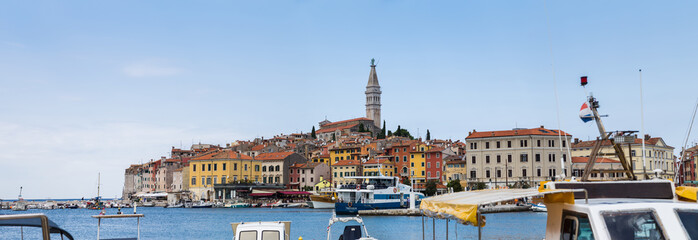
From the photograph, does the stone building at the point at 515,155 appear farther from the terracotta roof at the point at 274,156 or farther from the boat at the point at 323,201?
the terracotta roof at the point at 274,156

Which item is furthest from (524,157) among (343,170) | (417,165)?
(343,170)

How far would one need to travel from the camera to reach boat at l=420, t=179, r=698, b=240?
582 cm

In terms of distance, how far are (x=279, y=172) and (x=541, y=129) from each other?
41.6 m

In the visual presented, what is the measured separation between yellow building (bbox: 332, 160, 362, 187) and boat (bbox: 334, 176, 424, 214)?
110 ft

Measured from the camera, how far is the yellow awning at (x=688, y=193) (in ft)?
22.3

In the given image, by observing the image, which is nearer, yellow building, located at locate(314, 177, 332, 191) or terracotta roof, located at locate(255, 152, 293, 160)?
yellow building, located at locate(314, 177, 332, 191)

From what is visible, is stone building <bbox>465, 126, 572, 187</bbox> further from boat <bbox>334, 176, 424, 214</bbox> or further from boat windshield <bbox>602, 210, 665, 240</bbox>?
boat windshield <bbox>602, 210, 665, 240</bbox>

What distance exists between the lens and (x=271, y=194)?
105062 millimetres

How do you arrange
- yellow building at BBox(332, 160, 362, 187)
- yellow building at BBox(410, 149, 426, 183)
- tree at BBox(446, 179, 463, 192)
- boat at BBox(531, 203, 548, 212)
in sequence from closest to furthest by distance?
boat at BBox(531, 203, 548, 212) < tree at BBox(446, 179, 463, 192) < yellow building at BBox(410, 149, 426, 183) < yellow building at BBox(332, 160, 362, 187)

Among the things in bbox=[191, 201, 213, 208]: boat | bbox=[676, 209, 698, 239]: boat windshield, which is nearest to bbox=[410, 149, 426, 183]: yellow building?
bbox=[191, 201, 213, 208]: boat

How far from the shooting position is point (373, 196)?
231 ft

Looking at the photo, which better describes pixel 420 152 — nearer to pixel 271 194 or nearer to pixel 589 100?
pixel 271 194

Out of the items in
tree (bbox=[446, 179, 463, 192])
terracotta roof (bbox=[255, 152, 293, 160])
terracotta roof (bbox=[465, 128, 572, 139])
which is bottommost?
tree (bbox=[446, 179, 463, 192])

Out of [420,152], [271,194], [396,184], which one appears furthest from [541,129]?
[271,194]
